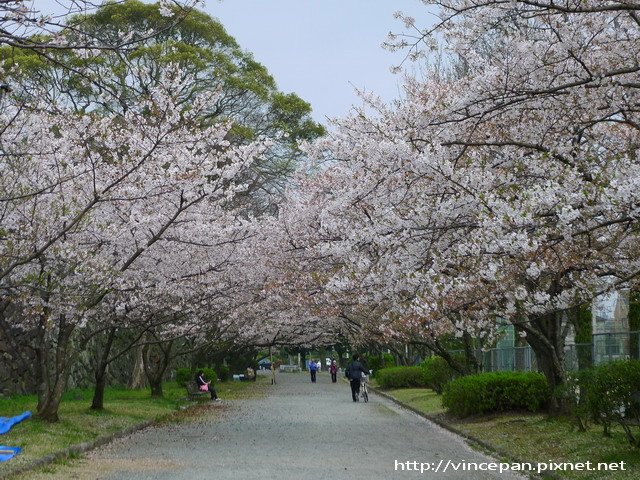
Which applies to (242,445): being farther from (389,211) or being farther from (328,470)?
(389,211)

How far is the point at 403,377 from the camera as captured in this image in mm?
41094

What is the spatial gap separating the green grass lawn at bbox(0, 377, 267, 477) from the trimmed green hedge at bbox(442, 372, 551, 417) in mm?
7802

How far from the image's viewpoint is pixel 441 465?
42.6 ft

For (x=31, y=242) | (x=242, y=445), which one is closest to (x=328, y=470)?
(x=242, y=445)

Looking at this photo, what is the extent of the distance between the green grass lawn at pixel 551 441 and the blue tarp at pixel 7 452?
7.31 metres

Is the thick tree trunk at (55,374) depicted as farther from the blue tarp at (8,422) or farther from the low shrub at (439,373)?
the low shrub at (439,373)

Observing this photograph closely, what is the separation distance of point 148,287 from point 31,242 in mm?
6349

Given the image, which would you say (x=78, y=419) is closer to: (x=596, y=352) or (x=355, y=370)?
(x=596, y=352)

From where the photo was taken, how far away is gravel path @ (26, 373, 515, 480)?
11930 millimetres

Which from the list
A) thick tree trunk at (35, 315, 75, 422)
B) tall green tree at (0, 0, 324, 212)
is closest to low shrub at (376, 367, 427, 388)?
tall green tree at (0, 0, 324, 212)

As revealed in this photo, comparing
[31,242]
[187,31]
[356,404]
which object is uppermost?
[187,31]

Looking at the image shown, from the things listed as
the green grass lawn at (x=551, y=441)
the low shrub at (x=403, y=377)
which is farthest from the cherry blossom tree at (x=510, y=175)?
the low shrub at (x=403, y=377)

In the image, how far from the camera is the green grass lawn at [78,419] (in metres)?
14.1

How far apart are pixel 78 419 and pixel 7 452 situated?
6.79m
